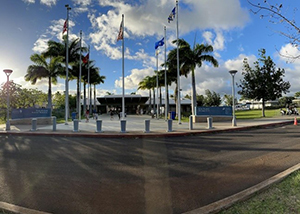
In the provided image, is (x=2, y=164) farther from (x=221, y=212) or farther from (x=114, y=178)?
(x=221, y=212)

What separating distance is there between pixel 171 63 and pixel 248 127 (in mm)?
13727

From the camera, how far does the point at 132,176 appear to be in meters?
4.65

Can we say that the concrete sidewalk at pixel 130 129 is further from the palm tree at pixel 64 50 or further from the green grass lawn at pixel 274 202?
the palm tree at pixel 64 50

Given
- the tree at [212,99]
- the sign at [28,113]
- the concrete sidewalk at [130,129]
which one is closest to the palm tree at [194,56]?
the concrete sidewalk at [130,129]

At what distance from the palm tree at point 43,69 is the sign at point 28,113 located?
25.9 feet

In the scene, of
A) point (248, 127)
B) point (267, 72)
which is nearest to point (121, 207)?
point (248, 127)

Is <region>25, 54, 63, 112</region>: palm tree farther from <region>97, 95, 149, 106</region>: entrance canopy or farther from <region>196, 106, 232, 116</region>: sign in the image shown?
<region>97, 95, 149, 106</region>: entrance canopy

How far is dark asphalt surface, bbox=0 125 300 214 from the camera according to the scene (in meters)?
3.35

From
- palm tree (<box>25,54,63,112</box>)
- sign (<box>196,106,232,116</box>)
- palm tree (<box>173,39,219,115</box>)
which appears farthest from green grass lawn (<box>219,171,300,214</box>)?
palm tree (<box>25,54,63,112</box>)

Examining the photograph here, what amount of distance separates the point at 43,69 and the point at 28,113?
10.3 metres

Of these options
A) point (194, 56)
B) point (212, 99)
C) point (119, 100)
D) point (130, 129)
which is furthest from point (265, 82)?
point (212, 99)

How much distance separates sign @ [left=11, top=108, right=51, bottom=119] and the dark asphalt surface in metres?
13.1

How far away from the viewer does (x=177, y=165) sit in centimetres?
547

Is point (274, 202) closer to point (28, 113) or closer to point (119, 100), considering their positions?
point (28, 113)
